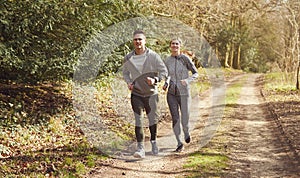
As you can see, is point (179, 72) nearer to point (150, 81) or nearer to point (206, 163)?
point (150, 81)

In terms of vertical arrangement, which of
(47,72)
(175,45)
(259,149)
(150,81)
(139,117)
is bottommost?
(259,149)

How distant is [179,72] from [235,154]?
186 centimetres

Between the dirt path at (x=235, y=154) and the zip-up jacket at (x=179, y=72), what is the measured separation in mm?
1182

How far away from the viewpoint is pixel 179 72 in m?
6.83

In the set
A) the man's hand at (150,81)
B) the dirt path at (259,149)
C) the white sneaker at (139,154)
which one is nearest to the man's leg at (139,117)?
the white sneaker at (139,154)

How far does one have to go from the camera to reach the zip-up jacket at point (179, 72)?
6801mm

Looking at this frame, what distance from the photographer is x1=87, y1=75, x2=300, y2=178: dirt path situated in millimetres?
5852

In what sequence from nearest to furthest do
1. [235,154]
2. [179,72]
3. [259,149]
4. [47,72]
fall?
[179,72], [235,154], [259,149], [47,72]

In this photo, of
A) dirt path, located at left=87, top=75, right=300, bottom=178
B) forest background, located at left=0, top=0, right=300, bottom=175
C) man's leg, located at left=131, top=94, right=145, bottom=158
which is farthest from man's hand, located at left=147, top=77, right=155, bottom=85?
forest background, located at left=0, top=0, right=300, bottom=175

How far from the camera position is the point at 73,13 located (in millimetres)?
7707

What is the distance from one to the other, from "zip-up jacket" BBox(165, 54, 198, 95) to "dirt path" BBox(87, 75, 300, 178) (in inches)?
46.5

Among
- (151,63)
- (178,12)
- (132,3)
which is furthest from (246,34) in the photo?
(151,63)

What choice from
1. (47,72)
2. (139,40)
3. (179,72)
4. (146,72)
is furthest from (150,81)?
(47,72)

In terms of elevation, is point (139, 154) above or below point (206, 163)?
above
